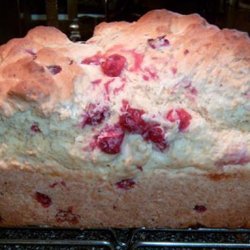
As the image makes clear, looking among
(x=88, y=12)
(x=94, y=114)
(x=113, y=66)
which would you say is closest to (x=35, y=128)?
(x=94, y=114)

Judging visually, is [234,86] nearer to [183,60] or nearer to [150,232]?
[183,60]

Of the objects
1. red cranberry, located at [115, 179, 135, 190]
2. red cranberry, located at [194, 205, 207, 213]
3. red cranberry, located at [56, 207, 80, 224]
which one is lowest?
red cranberry, located at [56, 207, 80, 224]

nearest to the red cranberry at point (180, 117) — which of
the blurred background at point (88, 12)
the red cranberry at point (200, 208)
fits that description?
the red cranberry at point (200, 208)

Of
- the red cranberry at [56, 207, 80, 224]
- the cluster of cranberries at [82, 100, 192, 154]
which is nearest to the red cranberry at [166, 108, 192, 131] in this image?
the cluster of cranberries at [82, 100, 192, 154]

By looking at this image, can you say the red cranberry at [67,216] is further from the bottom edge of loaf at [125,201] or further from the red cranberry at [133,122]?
the red cranberry at [133,122]

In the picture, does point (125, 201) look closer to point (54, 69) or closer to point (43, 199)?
point (43, 199)

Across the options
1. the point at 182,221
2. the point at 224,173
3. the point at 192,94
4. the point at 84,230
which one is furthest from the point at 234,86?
the point at 84,230

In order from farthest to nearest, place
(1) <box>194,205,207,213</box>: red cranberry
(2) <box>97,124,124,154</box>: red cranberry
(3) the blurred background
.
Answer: (3) the blurred background < (1) <box>194,205,207,213</box>: red cranberry < (2) <box>97,124,124,154</box>: red cranberry

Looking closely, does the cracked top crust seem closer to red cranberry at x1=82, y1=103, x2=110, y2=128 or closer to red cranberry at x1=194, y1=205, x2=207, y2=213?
red cranberry at x1=82, y1=103, x2=110, y2=128
